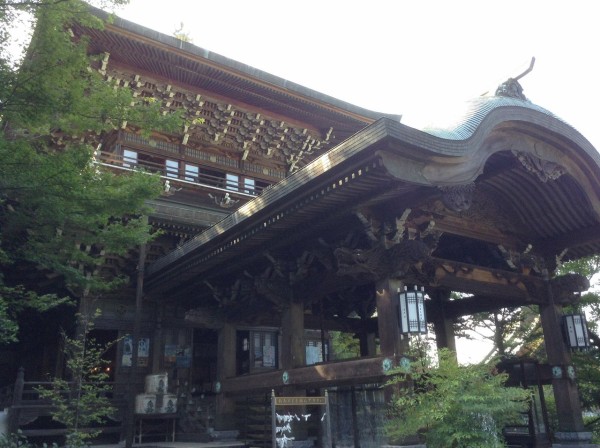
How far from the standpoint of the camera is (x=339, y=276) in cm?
1001

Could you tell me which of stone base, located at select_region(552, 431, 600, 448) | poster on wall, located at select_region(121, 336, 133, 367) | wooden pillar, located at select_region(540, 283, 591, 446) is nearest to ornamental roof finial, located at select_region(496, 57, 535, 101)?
wooden pillar, located at select_region(540, 283, 591, 446)

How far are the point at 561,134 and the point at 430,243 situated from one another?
3.31 metres

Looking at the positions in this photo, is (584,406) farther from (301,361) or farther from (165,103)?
(165,103)

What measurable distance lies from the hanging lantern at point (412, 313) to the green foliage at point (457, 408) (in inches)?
22.4

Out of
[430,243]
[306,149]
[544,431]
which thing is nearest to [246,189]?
[306,149]

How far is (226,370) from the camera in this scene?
1288cm

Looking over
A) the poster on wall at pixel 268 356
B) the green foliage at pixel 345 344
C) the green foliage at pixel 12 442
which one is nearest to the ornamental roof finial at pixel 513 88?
the poster on wall at pixel 268 356

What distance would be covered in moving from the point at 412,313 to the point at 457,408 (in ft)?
5.15

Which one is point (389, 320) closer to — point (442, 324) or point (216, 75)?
point (442, 324)

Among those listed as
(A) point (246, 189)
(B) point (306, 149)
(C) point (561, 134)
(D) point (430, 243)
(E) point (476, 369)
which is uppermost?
(B) point (306, 149)

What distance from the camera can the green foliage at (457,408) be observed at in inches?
279

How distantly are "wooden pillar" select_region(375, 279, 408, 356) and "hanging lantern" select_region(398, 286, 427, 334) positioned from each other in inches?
4.5

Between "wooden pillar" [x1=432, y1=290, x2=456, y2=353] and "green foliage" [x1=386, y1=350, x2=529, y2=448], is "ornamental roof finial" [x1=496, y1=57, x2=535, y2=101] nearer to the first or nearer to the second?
"wooden pillar" [x1=432, y1=290, x2=456, y2=353]

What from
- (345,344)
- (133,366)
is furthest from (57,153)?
(345,344)
